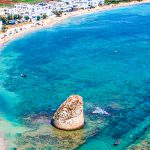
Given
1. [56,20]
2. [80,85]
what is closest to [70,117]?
[80,85]

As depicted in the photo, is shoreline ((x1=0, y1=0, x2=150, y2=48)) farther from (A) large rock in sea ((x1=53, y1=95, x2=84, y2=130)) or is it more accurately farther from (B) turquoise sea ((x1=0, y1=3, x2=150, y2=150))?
(A) large rock in sea ((x1=53, y1=95, x2=84, y2=130))

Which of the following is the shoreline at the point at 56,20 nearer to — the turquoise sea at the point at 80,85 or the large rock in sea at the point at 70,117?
the turquoise sea at the point at 80,85

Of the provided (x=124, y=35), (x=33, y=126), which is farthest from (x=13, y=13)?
(x=33, y=126)

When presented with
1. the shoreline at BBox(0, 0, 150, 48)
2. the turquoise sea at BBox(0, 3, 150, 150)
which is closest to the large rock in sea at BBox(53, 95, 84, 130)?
the turquoise sea at BBox(0, 3, 150, 150)

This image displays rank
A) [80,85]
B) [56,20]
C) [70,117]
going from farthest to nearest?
[56,20]
[80,85]
[70,117]

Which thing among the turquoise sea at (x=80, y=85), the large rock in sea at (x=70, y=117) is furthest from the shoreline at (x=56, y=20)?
the large rock in sea at (x=70, y=117)

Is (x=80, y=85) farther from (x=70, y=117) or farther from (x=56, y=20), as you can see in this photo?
(x=56, y=20)
